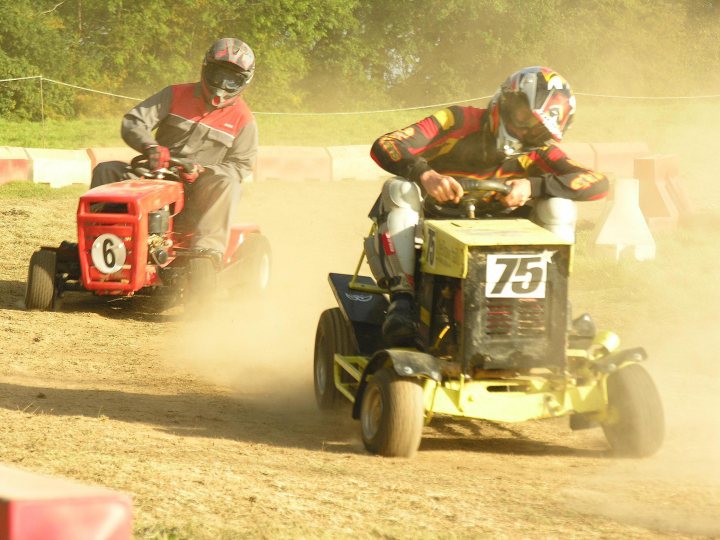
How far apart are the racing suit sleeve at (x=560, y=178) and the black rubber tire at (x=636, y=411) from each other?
38.0 inches

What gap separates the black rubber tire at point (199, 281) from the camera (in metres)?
9.35

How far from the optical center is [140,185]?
9273mm

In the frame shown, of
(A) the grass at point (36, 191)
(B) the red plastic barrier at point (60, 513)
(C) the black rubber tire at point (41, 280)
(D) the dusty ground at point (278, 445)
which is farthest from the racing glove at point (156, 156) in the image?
(B) the red plastic barrier at point (60, 513)

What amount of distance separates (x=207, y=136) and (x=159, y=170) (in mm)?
549

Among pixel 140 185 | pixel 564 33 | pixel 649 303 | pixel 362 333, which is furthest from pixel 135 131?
pixel 564 33

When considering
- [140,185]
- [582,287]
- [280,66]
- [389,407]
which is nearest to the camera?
[389,407]

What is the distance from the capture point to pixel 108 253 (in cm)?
905

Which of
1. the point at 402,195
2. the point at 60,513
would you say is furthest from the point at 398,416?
the point at 60,513

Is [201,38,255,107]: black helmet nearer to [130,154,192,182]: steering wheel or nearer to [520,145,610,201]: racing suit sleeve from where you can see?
[130,154,192,182]: steering wheel

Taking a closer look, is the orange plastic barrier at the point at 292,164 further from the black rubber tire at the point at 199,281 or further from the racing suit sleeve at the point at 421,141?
the racing suit sleeve at the point at 421,141

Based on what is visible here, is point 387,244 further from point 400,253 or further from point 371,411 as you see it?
point 371,411

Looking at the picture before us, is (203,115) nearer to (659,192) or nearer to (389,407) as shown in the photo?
(389,407)

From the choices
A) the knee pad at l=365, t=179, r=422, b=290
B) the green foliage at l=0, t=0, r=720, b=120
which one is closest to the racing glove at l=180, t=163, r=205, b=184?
the knee pad at l=365, t=179, r=422, b=290

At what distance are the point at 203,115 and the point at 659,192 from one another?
665cm
